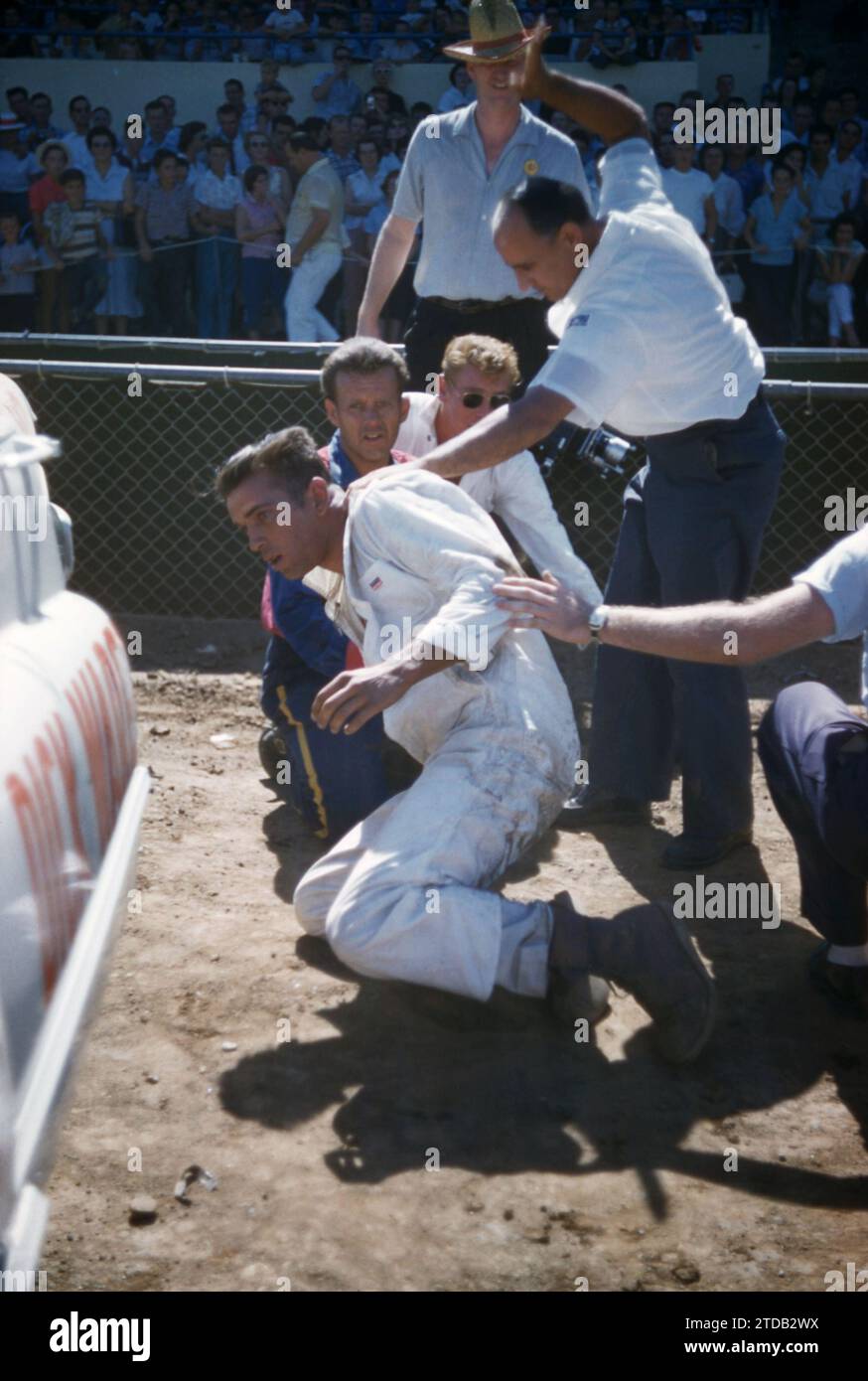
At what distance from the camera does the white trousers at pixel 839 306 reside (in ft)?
35.5

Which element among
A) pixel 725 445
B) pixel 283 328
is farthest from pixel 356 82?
pixel 725 445

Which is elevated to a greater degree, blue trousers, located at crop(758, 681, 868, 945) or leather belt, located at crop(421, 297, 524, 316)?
leather belt, located at crop(421, 297, 524, 316)

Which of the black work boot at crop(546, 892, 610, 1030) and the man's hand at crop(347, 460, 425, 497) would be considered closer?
the black work boot at crop(546, 892, 610, 1030)

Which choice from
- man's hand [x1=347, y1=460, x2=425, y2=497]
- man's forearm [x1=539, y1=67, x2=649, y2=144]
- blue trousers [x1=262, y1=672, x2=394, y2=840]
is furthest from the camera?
blue trousers [x1=262, y1=672, x2=394, y2=840]

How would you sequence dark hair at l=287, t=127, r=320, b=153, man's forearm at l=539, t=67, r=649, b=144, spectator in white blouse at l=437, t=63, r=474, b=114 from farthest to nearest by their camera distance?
spectator in white blouse at l=437, t=63, r=474, b=114 → dark hair at l=287, t=127, r=320, b=153 → man's forearm at l=539, t=67, r=649, b=144

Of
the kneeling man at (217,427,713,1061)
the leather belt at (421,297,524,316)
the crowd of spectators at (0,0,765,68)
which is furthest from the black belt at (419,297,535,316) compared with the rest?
the crowd of spectators at (0,0,765,68)

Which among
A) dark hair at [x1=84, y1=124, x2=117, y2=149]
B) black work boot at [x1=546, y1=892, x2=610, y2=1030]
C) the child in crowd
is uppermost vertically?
dark hair at [x1=84, y1=124, x2=117, y2=149]

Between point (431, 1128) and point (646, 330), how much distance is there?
6.66 feet

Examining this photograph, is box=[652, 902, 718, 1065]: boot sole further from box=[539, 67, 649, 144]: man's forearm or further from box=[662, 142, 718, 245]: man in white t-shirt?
box=[662, 142, 718, 245]: man in white t-shirt

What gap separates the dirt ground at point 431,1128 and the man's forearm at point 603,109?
7.08 ft

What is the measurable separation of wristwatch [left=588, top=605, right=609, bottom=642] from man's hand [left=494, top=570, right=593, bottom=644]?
0.03 feet

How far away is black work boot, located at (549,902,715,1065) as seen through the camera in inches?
125

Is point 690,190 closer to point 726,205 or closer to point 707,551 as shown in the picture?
point 726,205

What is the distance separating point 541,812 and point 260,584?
356 centimetres
